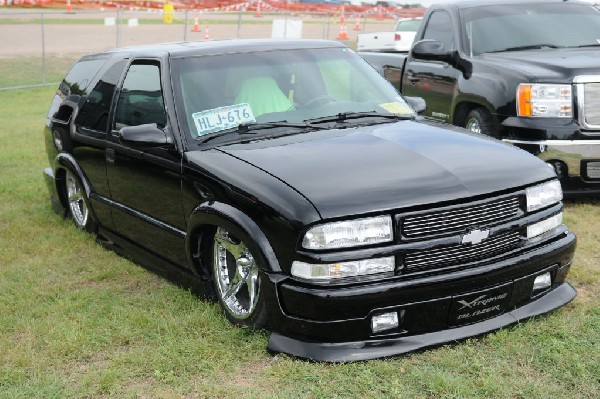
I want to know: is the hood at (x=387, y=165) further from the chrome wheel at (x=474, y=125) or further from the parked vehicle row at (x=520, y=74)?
the chrome wheel at (x=474, y=125)

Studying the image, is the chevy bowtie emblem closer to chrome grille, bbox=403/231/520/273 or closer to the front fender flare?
chrome grille, bbox=403/231/520/273

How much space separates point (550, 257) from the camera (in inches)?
179

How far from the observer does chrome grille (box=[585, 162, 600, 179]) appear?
7.03m

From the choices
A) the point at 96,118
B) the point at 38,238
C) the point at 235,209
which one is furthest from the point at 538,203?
the point at 38,238

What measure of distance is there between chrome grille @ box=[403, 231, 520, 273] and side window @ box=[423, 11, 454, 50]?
4532mm

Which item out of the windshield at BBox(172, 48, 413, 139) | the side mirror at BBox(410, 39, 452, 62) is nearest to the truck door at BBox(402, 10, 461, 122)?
the side mirror at BBox(410, 39, 452, 62)

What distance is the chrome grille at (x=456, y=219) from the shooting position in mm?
4086

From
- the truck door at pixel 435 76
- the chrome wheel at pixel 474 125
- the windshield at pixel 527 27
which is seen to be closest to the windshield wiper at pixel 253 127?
the chrome wheel at pixel 474 125

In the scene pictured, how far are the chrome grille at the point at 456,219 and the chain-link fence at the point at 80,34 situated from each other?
1444 centimetres

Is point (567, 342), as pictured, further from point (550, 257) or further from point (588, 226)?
point (588, 226)

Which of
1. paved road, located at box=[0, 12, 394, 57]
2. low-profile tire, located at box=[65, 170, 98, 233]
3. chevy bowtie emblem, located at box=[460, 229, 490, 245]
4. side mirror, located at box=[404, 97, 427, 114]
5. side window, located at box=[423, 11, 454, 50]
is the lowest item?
paved road, located at box=[0, 12, 394, 57]

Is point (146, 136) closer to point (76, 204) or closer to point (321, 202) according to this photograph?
point (321, 202)

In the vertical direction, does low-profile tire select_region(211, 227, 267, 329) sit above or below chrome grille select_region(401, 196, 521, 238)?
below

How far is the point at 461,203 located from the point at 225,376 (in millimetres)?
1409
